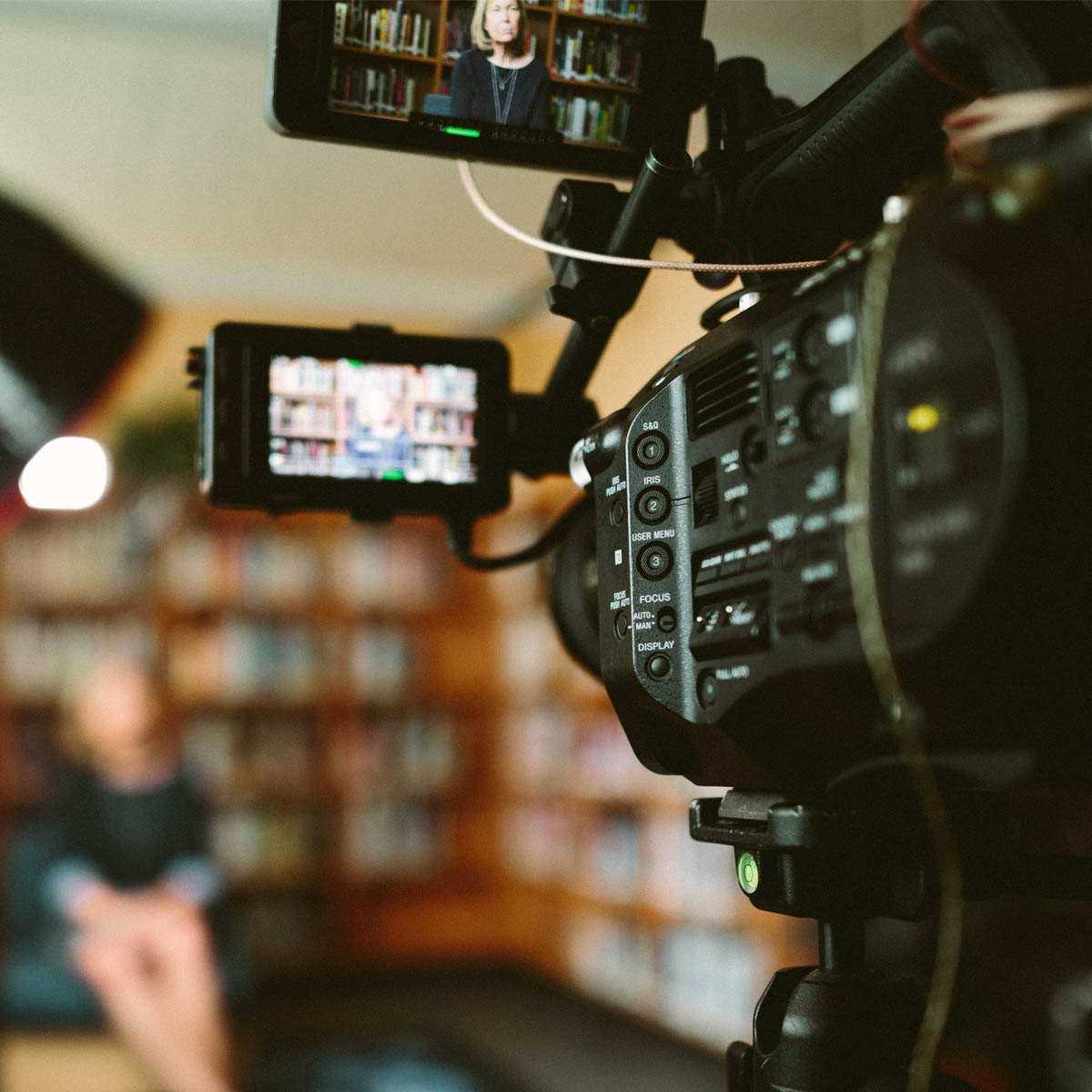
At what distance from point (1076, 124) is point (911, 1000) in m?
0.41

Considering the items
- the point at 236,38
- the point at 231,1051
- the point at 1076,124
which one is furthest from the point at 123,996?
the point at 1076,124

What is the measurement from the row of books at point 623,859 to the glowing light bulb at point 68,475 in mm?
2001


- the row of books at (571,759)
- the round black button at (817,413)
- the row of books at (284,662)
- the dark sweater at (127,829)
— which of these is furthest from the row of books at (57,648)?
the round black button at (817,413)

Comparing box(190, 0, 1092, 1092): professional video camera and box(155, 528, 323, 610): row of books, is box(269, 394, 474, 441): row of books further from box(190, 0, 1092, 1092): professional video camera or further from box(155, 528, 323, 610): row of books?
box(155, 528, 323, 610): row of books

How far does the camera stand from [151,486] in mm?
4113

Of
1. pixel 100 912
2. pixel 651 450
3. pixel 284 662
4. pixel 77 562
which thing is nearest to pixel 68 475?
pixel 77 562

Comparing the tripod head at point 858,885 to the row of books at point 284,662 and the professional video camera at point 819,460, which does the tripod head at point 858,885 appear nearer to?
the professional video camera at point 819,460

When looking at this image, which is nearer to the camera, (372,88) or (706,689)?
(706,689)

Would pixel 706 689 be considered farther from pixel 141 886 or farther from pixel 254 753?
pixel 254 753

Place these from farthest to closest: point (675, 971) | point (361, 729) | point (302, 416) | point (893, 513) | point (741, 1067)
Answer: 1. point (361, 729)
2. point (675, 971)
3. point (302, 416)
4. point (741, 1067)
5. point (893, 513)

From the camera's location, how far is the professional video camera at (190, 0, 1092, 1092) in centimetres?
35

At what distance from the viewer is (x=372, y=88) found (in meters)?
0.60

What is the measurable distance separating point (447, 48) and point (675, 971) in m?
3.25

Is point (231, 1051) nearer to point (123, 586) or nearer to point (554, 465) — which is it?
point (123, 586)
